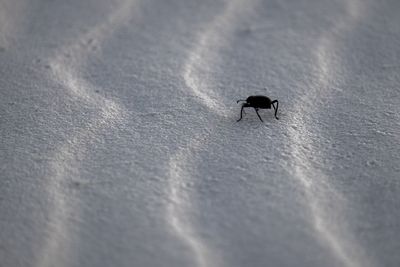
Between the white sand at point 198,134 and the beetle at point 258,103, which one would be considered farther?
the beetle at point 258,103

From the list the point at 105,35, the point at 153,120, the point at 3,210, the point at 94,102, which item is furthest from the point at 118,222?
the point at 105,35

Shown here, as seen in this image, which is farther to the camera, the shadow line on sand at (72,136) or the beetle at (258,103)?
the beetle at (258,103)

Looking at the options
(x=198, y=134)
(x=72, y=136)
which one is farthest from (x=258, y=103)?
(x=72, y=136)

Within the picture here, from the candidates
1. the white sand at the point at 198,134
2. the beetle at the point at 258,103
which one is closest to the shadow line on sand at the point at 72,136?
the white sand at the point at 198,134

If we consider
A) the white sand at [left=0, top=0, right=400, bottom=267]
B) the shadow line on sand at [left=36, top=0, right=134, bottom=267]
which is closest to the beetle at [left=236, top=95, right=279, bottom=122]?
the white sand at [left=0, top=0, right=400, bottom=267]

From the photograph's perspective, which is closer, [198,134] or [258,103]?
[198,134]

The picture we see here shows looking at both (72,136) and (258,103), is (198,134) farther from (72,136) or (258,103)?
(72,136)

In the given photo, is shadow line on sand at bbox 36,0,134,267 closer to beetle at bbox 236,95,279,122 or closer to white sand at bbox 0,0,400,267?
white sand at bbox 0,0,400,267

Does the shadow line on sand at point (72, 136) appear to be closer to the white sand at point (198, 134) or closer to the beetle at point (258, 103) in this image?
the white sand at point (198, 134)

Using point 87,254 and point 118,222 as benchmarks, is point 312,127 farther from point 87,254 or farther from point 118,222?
point 87,254
